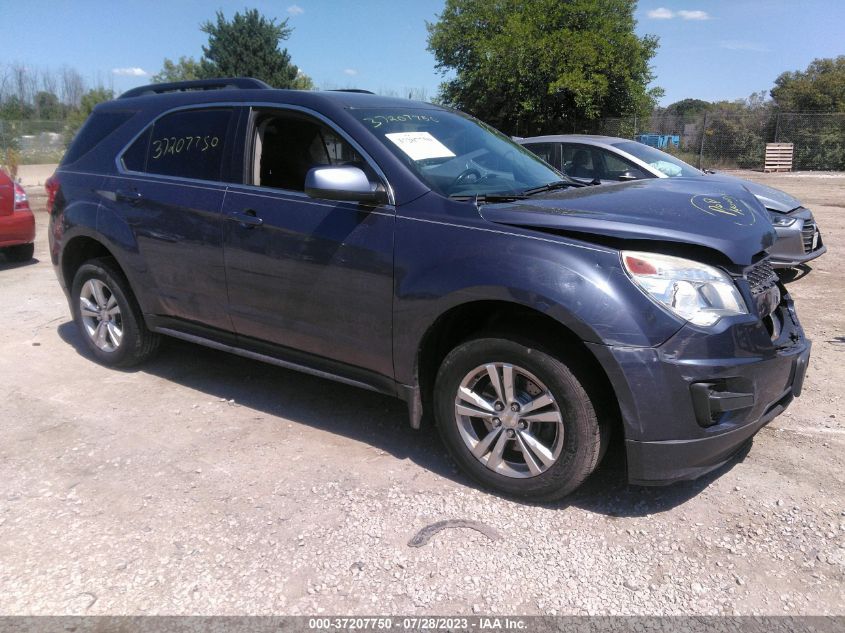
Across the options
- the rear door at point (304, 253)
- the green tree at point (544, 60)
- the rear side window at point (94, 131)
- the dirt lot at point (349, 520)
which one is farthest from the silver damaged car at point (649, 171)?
the green tree at point (544, 60)

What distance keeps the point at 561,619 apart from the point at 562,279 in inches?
51.8

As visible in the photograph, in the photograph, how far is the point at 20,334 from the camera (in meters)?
6.06

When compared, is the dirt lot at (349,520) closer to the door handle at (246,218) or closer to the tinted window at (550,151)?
the door handle at (246,218)

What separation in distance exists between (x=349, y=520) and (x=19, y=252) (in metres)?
8.01

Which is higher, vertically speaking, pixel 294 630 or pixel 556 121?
pixel 556 121

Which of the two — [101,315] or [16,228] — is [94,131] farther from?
[16,228]

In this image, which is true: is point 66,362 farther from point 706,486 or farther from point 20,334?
point 706,486

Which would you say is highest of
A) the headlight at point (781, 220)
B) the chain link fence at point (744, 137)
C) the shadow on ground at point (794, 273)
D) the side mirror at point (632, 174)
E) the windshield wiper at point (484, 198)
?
the chain link fence at point (744, 137)

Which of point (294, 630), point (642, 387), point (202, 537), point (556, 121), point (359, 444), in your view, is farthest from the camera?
point (556, 121)

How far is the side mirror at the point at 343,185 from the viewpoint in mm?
3309

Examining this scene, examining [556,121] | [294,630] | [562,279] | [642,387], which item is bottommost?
[294,630]

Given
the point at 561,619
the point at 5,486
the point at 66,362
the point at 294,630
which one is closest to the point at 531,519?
the point at 561,619

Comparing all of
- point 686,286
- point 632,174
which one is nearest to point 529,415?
point 686,286

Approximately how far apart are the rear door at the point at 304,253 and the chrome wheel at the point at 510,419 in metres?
0.49
